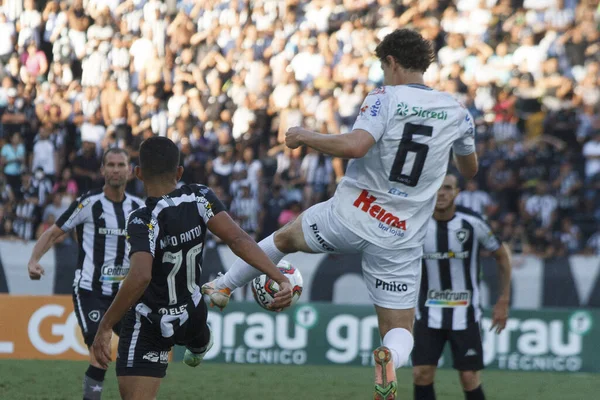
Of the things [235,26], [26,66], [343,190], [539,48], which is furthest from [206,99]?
[343,190]

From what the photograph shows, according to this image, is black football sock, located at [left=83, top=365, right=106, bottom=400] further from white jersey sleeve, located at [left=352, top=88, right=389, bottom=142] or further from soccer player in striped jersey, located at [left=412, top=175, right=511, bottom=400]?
white jersey sleeve, located at [left=352, top=88, right=389, bottom=142]

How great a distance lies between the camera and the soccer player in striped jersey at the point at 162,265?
5.50m

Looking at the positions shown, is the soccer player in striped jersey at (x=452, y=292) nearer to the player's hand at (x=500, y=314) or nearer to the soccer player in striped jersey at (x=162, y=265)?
the player's hand at (x=500, y=314)

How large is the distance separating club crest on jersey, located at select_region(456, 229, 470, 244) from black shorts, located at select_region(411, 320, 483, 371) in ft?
2.35

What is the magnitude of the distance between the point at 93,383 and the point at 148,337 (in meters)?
2.52

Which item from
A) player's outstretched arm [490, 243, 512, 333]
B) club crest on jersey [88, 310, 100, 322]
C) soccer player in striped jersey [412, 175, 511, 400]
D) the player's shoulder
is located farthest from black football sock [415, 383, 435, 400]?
club crest on jersey [88, 310, 100, 322]

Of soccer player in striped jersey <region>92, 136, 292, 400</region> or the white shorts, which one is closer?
soccer player in striped jersey <region>92, 136, 292, 400</region>

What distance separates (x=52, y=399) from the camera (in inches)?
366

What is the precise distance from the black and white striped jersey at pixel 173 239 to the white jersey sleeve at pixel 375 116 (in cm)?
96

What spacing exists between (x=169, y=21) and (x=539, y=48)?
681 centimetres

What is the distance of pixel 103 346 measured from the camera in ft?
17.6

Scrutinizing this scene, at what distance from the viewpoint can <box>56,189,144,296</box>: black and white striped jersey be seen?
28.4ft

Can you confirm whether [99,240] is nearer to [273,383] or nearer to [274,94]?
[273,383]

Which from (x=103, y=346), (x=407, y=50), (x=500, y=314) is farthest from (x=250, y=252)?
(x=500, y=314)
